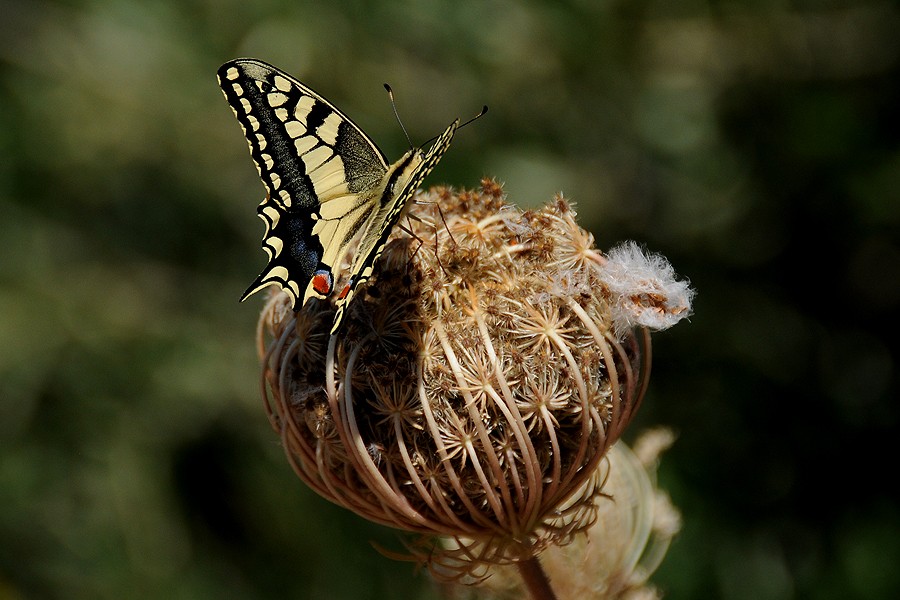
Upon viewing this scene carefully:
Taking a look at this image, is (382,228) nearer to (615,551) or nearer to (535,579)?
(535,579)

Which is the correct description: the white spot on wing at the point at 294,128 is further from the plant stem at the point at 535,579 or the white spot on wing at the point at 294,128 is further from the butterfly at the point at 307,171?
the plant stem at the point at 535,579

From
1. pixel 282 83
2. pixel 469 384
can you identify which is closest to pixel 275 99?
pixel 282 83

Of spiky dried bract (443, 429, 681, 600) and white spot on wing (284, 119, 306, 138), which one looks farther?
spiky dried bract (443, 429, 681, 600)

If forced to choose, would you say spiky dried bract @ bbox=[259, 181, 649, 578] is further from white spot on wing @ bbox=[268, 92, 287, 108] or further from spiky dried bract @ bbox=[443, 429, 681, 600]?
white spot on wing @ bbox=[268, 92, 287, 108]

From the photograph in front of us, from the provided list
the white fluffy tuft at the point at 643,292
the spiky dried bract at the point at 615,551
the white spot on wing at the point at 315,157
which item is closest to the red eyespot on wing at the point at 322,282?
the white spot on wing at the point at 315,157

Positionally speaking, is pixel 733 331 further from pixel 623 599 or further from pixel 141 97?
pixel 141 97

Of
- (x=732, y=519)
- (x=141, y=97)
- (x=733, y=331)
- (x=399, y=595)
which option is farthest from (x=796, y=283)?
(x=141, y=97)

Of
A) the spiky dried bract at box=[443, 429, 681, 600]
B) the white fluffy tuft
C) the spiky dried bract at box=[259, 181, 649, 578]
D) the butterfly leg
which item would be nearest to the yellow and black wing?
the butterfly leg

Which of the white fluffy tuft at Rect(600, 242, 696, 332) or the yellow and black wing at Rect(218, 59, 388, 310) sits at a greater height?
the yellow and black wing at Rect(218, 59, 388, 310)
